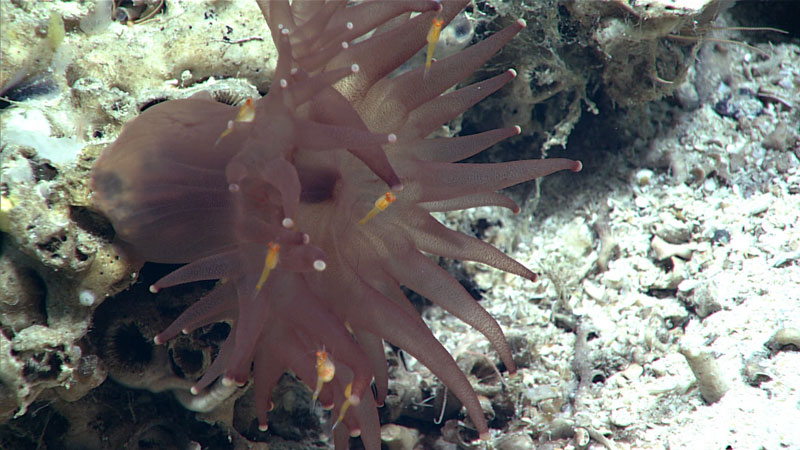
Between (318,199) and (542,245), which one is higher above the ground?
(318,199)

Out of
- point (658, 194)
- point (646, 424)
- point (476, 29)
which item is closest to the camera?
point (646, 424)

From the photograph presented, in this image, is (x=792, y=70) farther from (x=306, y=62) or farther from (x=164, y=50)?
(x=164, y=50)

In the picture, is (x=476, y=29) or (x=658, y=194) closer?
(x=476, y=29)

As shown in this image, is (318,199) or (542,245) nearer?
(318,199)

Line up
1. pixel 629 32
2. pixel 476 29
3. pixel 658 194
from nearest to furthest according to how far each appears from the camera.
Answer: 1. pixel 629 32
2. pixel 476 29
3. pixel 658 194

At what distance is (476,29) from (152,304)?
8.11 feet

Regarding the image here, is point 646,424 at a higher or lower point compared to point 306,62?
lower

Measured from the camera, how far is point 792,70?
12.5 ft

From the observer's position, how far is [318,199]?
226 centimetres

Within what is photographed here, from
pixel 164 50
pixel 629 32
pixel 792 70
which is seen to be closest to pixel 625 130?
pixel 629 32

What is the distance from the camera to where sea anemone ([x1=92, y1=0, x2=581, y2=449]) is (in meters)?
2.01

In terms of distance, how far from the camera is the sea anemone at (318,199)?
2008mm

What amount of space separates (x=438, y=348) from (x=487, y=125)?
79.7 inches

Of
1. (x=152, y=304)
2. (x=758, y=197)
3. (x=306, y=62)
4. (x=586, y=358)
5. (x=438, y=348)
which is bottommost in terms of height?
(x=586, y=358)
